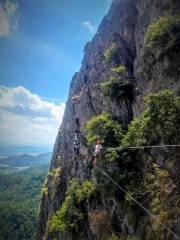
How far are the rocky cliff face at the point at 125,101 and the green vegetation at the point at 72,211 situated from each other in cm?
72

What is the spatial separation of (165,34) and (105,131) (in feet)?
25.6

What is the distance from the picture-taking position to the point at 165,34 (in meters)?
15.1

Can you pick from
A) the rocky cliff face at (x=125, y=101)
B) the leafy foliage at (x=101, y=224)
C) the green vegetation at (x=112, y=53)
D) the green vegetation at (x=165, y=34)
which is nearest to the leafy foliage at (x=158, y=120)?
the rocky cliff face at (x=125, y=101)

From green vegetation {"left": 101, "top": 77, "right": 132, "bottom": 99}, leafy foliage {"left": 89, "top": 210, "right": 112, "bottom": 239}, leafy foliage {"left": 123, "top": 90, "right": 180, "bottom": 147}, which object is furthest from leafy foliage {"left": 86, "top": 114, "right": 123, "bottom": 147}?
leafy foliage {"left": 89, "top": 210, "right": 112, "bottom": 239}

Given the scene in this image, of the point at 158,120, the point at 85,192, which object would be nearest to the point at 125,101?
the point at 158,120

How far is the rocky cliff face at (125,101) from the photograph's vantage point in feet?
46.4

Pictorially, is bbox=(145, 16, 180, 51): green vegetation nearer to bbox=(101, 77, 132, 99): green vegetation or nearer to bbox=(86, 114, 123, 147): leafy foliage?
bbox=(101, 77, 132, 99): green vegetation

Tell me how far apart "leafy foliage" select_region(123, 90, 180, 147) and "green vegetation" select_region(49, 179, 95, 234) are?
311 inches

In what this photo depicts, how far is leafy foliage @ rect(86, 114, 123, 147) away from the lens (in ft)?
59.2

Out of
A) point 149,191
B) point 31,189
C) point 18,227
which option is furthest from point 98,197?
point 31,189

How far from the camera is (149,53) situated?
1898 centimetres

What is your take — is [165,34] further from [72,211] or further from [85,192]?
[72,211]

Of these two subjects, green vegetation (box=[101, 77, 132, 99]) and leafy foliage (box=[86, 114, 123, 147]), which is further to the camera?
green vegetation (box=[101, 77, 132, 99])

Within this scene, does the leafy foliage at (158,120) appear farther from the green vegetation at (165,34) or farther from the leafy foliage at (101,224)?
the leafy foliage at (101,224)
